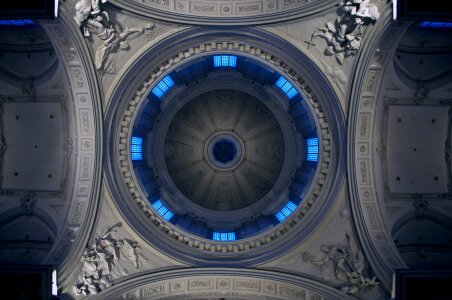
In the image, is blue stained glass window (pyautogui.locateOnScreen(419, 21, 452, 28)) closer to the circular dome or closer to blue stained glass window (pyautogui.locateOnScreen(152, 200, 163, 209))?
the circular dome

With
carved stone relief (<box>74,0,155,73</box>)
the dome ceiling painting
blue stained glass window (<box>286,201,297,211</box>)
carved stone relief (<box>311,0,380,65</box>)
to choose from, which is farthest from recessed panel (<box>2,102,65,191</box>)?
carved stone relief (<box>311,0,380,65</box>)

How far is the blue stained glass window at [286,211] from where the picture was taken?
2560 cm

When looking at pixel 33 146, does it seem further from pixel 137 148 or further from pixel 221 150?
pixel 221 150

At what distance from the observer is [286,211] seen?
85.5ft

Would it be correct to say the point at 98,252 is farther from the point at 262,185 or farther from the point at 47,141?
the point at 262,185

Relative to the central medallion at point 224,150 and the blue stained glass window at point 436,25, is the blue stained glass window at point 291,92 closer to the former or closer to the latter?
the central medallion at point 224,150

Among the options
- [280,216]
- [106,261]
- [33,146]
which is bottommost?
[106,261]

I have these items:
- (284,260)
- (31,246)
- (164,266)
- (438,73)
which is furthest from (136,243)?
(438,73)

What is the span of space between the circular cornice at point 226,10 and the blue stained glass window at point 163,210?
10.7 metres

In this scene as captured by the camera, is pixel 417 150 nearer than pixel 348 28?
No

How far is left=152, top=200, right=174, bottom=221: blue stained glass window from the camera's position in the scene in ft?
84.7

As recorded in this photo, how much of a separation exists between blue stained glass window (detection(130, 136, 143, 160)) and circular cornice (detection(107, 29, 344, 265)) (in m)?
2.27

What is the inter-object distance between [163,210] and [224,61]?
9387mm

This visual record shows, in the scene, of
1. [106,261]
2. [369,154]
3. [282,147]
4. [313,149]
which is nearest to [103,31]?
[106,261]
